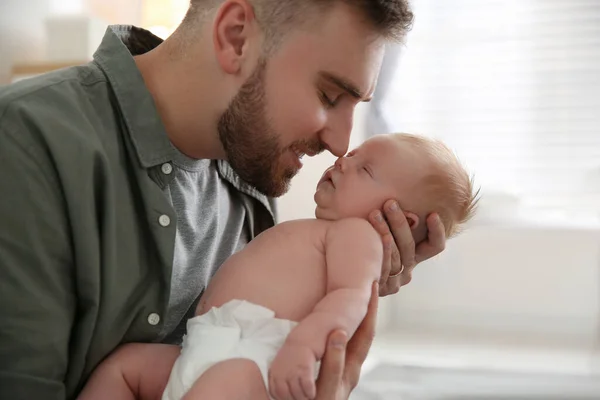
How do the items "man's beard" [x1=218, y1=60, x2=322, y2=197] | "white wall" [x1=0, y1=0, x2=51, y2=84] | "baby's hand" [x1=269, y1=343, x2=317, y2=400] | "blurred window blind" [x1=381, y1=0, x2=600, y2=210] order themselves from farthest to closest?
"blurred window blind" [x1=381, y1=0, x2=600, y2=210] < "white wall" [x1=0, y1=0, x2=51, y2=84] < "man's beard" [x1=218, y1=60, x2=322, y2=197] < "baby's hand" [x1=269, y1=343, x2=317, y2=400]

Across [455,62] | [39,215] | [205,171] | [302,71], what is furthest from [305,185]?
[39,215]

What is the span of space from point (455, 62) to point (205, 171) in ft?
5.52

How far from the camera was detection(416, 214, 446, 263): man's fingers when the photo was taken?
126 cm

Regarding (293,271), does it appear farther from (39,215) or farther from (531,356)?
(531,356)

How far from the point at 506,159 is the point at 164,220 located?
196 cm

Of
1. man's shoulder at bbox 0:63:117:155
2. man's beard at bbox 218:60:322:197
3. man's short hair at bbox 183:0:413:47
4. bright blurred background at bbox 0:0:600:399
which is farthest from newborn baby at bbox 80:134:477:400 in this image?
bright blurred background at bbox 0:0:600:399

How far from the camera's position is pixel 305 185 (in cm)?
287

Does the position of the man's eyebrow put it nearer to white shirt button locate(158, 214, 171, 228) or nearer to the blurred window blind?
white shirt button locate(158, 214, 171, 228)

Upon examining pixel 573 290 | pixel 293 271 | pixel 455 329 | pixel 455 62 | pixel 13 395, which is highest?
A: pixel 455 62

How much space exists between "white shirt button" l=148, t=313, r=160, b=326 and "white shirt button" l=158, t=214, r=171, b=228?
159 millimetres

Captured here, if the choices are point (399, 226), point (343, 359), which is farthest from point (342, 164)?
point (343, 359)

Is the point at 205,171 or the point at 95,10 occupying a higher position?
the point at 95,10

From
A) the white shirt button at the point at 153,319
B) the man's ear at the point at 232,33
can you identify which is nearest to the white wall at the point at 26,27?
the man's ear at the point at 232,33

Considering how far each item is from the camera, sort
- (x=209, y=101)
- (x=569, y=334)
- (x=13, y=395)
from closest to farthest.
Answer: (x=13, y=395) < (x=209, y=101) < (x=569, y=334)
